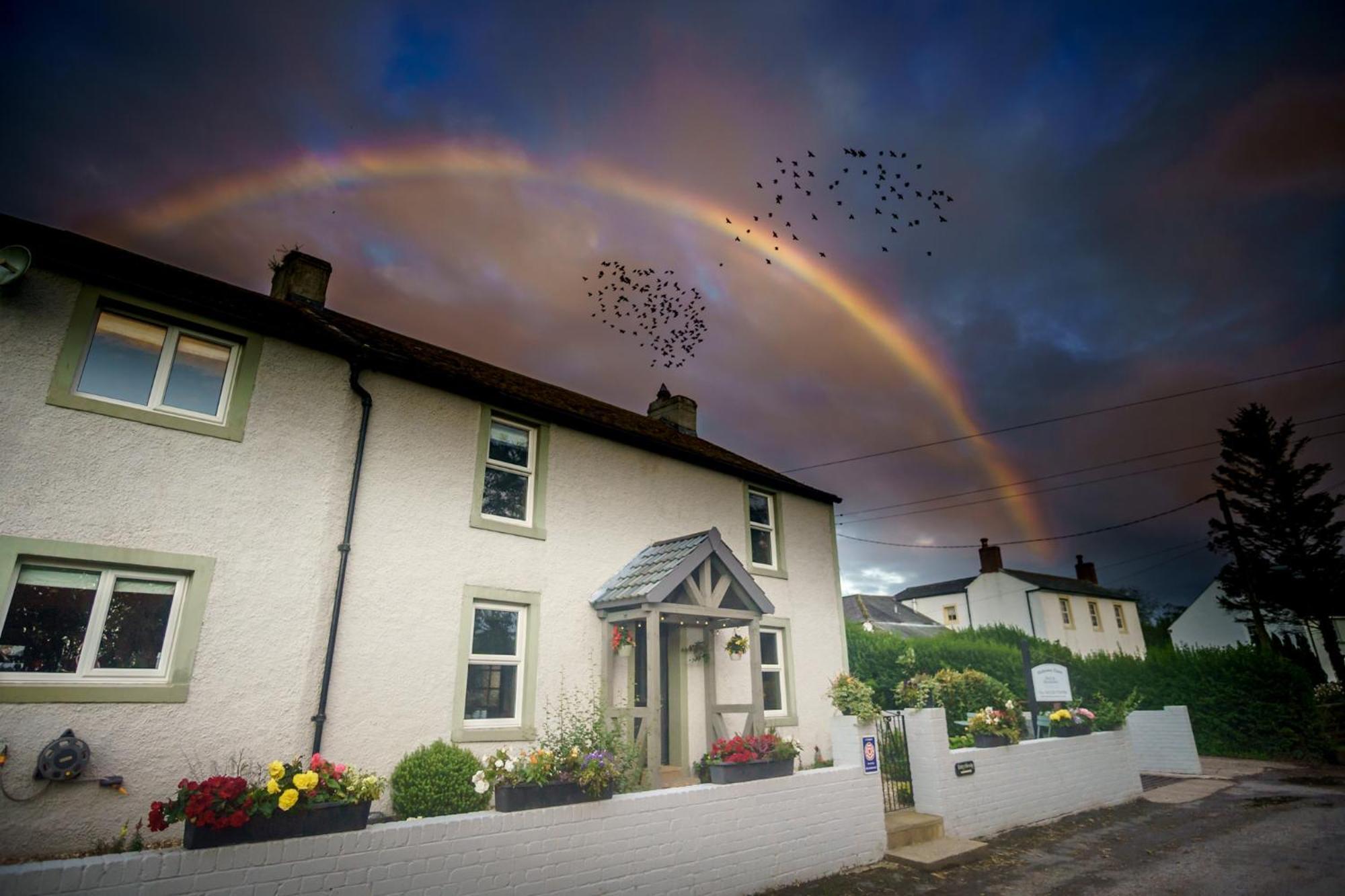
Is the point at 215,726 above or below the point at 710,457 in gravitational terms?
below

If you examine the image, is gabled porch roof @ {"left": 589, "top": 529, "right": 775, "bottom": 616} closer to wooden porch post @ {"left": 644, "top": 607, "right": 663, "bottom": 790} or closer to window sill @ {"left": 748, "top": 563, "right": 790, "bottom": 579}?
wooden porch post @ {"left": 644, "top": 607, "right": 663, "bottom": 790}

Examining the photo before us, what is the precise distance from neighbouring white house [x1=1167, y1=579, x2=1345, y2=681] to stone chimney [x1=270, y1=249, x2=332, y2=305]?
45.9 metres

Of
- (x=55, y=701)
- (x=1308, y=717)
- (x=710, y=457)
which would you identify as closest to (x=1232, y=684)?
(x=1308, y=717)

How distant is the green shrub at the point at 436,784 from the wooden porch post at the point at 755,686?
13.9 ft

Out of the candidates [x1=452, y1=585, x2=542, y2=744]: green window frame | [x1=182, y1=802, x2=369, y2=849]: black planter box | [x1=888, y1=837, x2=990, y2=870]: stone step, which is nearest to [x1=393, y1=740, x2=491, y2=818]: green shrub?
[x1=452, y1=585, x2=542, y2=744]: green window frame

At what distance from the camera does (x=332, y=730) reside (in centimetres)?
762

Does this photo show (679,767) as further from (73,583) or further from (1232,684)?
(1232,684)

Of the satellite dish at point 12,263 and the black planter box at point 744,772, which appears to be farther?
the black planter box at point 744,772

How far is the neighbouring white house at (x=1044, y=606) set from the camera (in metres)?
36.4

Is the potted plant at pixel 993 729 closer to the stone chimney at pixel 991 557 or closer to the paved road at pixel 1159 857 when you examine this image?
the paved road at pixel 1159 857

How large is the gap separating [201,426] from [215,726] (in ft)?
11.1

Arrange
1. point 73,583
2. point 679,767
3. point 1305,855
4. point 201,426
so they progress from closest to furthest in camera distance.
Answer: point 73,583, point 201,426, point 1305,855, point 679,767

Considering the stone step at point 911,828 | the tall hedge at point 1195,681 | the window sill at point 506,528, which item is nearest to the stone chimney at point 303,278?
the window sill at point 506,528

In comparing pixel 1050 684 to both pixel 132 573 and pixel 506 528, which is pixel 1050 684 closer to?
pixel 506 528
